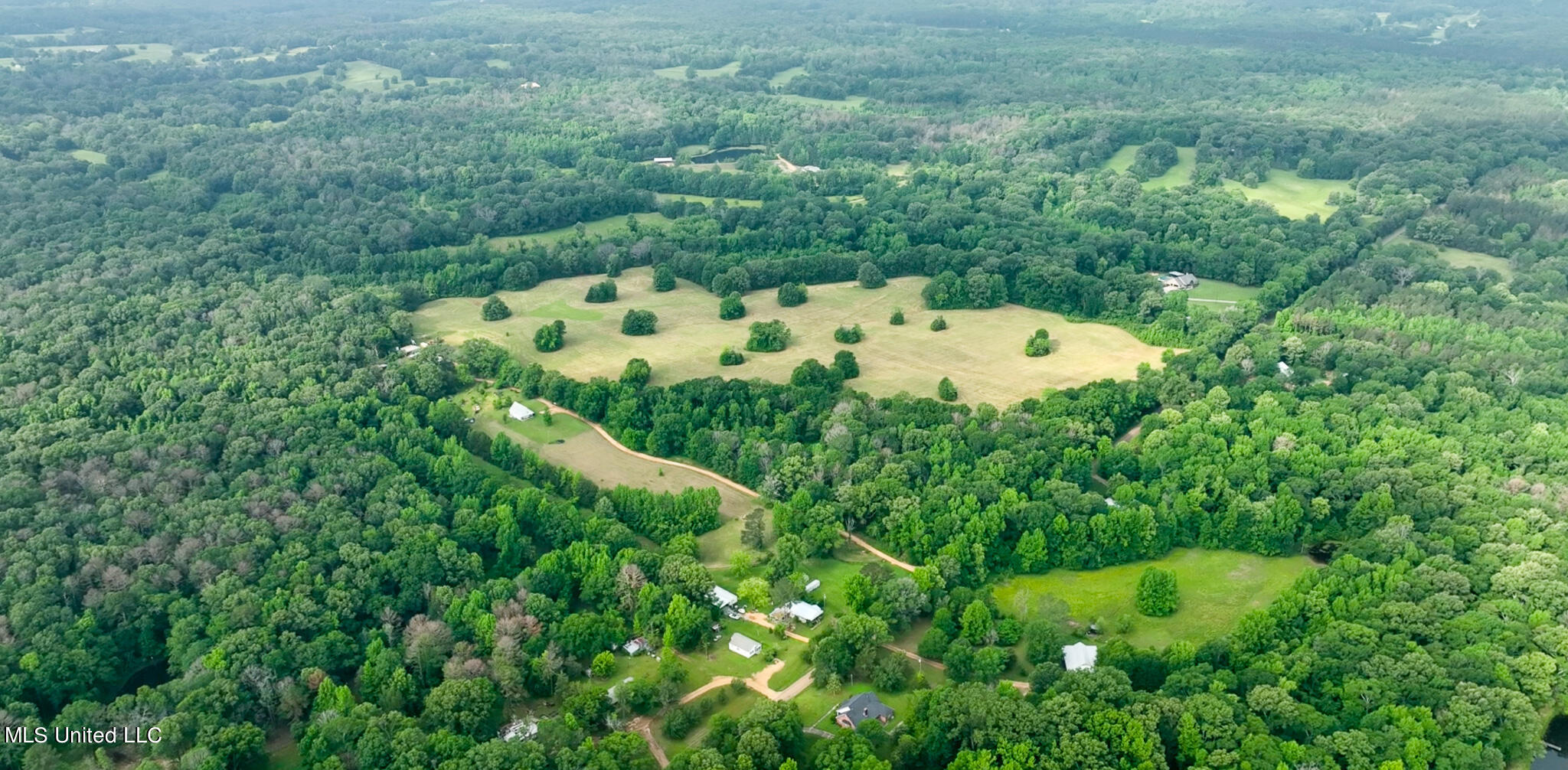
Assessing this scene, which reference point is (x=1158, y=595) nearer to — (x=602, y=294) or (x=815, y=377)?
(x=815, y=377)

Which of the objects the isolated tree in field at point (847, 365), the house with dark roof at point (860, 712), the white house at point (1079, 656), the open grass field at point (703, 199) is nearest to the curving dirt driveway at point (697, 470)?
the white house at point (1079, 656)

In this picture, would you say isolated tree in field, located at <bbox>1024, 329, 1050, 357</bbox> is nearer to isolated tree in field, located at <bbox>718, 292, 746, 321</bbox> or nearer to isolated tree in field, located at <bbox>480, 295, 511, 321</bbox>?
isolated tree in field, located at <bbox>718, 292, 746, 321</bbox>

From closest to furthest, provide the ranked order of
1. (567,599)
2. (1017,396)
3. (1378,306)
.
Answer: (567,599)
(1017,396)
(1378,306)

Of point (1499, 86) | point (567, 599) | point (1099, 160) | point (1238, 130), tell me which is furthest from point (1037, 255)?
point (1499, 86)

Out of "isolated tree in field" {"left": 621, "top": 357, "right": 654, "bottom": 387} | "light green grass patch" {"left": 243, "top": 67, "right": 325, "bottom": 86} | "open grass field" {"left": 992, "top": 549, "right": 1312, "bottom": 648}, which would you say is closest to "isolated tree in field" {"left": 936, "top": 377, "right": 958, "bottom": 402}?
"open grass field" {"left": 992, "top": 549, "right": 1312, "bottom": 648}

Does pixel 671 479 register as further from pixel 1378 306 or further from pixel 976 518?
pixel 1378 306

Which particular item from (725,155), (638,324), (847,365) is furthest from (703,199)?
(847,365)
